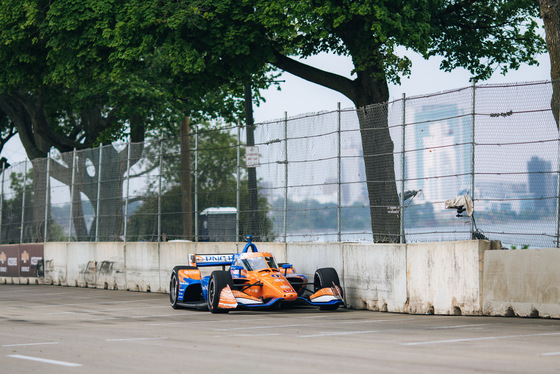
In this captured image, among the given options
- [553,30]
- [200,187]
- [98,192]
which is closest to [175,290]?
[200,187]

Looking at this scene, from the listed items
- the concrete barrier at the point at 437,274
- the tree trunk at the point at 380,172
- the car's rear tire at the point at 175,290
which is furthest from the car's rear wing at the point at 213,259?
the tree trunk at the point at 380,172

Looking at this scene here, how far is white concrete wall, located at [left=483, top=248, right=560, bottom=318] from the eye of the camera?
14.5 meters

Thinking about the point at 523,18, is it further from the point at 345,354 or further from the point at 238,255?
the point at 345,354

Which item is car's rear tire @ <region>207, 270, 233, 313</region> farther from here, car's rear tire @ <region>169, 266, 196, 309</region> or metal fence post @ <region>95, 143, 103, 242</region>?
metal fence post @ <region>95, 143, 103, 242</region>

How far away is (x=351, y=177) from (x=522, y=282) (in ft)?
14.7

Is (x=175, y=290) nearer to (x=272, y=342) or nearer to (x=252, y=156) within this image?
(x=252, y=156)

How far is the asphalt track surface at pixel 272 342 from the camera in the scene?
871 centimetres

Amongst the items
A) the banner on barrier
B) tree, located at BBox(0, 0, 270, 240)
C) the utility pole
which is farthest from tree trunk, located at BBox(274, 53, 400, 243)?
the banner on barrier

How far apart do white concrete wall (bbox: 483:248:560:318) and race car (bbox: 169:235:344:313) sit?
3.18 m

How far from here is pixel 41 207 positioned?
103ft

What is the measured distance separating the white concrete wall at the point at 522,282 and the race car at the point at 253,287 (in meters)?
3.18

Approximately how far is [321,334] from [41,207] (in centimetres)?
2110

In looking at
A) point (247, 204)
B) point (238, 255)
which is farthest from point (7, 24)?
point (238, 255)

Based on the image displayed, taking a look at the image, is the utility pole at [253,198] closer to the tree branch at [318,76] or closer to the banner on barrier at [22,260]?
the tree branch at [318,76]
